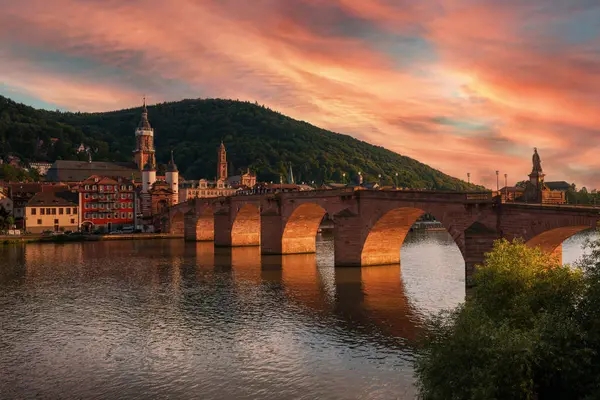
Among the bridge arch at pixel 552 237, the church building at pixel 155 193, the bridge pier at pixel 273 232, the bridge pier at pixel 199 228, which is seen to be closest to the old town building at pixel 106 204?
the church building at pixel 155 193

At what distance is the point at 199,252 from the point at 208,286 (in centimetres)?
3357

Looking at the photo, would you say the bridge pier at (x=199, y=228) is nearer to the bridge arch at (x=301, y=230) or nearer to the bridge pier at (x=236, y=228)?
the bridge pier at (x=236, y=228)

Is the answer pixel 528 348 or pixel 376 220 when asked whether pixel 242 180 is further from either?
pixel 528 348

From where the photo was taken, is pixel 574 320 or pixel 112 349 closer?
pixel 574 320

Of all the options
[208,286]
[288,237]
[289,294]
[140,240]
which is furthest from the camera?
[140,240]

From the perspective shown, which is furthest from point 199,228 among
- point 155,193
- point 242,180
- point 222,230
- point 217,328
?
point 242,180

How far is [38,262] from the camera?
6862cm

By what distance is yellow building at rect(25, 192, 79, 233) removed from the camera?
11219 cm

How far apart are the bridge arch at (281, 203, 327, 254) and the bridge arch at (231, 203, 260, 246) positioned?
14.0 metres

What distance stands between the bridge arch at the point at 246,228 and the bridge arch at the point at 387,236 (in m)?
32.3

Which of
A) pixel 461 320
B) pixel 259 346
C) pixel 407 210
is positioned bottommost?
pixel 259 346

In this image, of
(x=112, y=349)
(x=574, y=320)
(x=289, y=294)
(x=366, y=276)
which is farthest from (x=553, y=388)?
(x=366, y=276)

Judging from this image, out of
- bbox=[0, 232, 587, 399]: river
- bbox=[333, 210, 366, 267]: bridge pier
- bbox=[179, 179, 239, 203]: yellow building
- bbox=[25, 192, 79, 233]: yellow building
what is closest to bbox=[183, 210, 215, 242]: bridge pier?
bbox=[25, 192, 79, 233]: yellow building

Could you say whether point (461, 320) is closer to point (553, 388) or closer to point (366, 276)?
point (553, 388)
